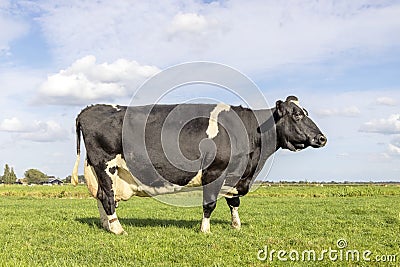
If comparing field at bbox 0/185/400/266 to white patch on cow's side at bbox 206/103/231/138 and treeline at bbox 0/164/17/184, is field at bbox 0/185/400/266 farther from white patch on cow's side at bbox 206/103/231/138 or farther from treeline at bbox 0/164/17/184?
treeline at bbox 0/164/17/184

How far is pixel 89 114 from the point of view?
1095 centimetres

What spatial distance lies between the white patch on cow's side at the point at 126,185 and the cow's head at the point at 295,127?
9.23 feet

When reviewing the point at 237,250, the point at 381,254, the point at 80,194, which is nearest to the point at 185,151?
the point at 237,250

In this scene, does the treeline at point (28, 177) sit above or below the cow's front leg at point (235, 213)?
below

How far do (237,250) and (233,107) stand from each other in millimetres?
4239

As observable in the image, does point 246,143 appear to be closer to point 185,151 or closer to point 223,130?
point 223,130

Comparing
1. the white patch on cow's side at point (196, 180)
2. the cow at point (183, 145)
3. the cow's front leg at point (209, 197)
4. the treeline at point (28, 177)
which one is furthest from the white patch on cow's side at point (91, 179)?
the treeline at point (28, 177)

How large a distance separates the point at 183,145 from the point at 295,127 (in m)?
2.69

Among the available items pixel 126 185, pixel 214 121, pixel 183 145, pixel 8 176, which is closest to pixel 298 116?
pixel 214 121

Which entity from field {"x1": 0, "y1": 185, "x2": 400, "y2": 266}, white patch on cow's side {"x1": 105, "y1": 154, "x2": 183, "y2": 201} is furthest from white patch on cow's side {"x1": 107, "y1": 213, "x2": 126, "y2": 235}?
white patch on cow's side {"x1": 105, "y1": 154, "x2": 183, "y2": 201}

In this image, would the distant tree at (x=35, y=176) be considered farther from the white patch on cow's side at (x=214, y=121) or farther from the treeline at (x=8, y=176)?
the white patch on cow's side at (x=214, y=121)

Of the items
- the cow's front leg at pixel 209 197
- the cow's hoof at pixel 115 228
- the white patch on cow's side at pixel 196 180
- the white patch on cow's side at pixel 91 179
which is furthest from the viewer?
the white patch on cow's side at pixel 91 179

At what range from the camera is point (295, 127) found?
35.4ft

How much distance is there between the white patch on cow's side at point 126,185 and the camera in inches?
420
